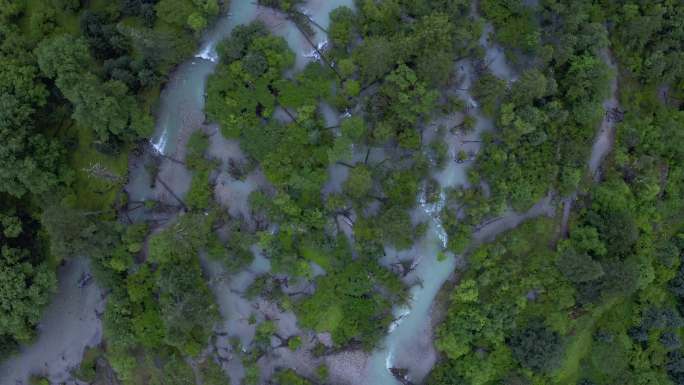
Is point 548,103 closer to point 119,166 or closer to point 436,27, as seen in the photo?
point 436,27

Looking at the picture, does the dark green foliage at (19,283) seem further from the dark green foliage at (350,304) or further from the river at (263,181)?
the dark green foliage at (350,304)

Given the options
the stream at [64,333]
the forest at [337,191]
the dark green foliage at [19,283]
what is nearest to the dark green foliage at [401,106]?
the forest at [337,191]

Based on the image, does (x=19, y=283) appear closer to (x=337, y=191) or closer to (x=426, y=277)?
(x=337, y=191)

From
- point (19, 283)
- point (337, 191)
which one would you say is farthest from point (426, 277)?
point (19, 283)

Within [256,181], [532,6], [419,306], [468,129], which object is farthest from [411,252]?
[532,6]

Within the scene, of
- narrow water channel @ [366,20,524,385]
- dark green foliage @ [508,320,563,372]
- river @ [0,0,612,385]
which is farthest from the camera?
narrow water channel @ [366,20,524,385]

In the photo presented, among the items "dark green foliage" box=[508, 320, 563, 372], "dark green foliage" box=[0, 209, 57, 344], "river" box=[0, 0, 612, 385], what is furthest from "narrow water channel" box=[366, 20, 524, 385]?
"dark green foliage" box=[0, 209, 57, 344]

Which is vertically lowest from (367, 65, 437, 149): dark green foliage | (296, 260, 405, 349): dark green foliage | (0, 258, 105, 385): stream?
(0, 258, 105, 385): stream

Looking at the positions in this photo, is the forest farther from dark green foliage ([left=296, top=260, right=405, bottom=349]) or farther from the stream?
the stream
